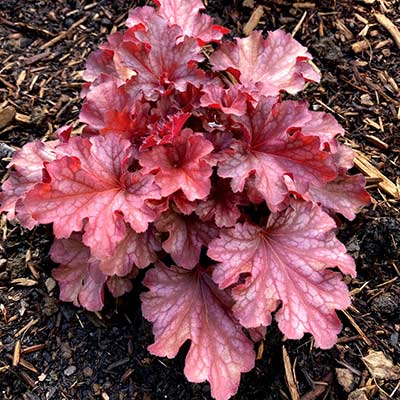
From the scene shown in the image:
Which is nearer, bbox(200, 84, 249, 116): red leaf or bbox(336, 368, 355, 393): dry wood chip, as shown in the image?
bbox(200, 84, 249, 116): red leaf

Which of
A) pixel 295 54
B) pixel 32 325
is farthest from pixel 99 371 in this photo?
pixel 295 54

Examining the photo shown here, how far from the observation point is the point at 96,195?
2.42 meters

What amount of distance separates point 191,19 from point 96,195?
3.63 feet

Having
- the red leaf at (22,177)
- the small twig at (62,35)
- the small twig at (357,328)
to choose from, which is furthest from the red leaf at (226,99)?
the small twig at (62,35)

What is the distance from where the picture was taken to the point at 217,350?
8.27 ft

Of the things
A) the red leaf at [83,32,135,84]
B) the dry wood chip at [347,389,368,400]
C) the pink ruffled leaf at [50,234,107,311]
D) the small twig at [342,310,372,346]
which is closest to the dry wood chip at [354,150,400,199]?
the small twig at [342,310,372,346]

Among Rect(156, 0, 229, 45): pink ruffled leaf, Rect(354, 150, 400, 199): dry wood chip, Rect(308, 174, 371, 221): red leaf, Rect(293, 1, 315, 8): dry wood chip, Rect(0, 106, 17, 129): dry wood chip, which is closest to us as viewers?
Rect(308, 174, 371, 221): red leaf

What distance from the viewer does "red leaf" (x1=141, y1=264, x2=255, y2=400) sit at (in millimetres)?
2469

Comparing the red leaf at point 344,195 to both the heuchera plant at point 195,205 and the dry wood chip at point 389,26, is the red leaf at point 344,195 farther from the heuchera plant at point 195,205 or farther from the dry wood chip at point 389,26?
the dry wood chip at point 389,26

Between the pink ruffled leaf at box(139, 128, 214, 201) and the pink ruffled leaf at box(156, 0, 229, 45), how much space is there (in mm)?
694

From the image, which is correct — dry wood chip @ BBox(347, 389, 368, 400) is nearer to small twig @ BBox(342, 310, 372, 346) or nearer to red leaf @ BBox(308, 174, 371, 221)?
small twig @ BBox(342, 310, 372, 346)

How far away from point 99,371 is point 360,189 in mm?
1452

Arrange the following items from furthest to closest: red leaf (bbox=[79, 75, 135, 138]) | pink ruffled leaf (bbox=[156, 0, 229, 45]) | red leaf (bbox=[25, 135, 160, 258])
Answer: pink ruffled leaf (bbox=[156, 0, 229, 45]) < red leaf (bbox=[79, 75, 135, 138]) < red leaf (bbox=[25, 135, 160, 258])

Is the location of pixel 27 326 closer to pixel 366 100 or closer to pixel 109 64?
pixel 109 64
